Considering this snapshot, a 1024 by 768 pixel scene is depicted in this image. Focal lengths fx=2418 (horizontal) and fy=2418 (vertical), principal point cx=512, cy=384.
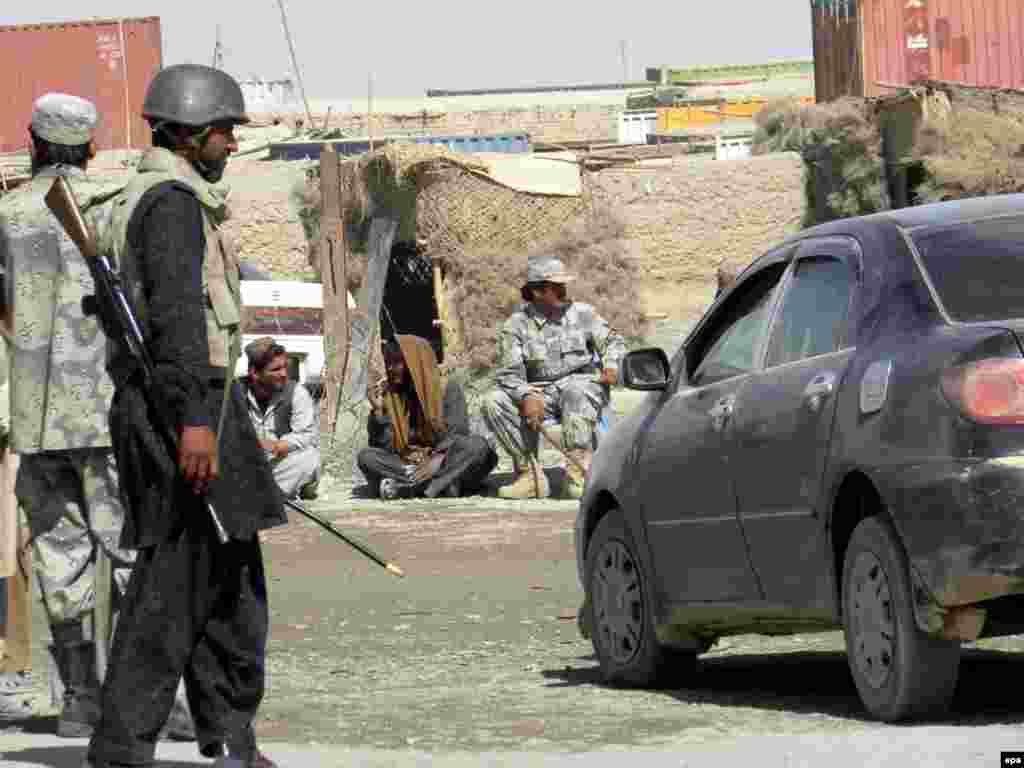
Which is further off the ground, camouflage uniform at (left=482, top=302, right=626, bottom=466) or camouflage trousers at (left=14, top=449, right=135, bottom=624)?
camouflage trousers at (left=14, top=449, right=135, bottom=624)

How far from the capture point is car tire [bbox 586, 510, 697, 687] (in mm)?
8117

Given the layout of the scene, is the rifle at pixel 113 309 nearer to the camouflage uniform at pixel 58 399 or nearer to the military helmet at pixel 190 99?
the military helmet at pixel 190 99

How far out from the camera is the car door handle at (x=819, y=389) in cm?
683

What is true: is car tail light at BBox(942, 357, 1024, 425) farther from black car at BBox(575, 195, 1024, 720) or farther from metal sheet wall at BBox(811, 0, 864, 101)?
metal sheet wall at BBox(811, 0, 864, 101)

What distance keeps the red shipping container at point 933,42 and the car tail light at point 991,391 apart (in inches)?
1161

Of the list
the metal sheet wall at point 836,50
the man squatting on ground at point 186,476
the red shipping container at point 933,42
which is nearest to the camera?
the man squatting on ground at point 186,476

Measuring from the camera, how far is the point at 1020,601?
6.50 meters

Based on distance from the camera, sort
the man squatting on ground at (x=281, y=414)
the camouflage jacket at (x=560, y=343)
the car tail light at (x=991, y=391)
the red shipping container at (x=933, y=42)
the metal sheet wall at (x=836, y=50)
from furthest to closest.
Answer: the metal sheet wall at (x=836, y=50), the red shipping container at (x=933, y=42), the camouflage jacket at (x=560, y=343), the man squatting on ground at (x=281, y=414), the car tail light at (x=991, y=391)

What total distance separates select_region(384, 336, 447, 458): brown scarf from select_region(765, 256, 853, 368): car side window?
8.94 meters

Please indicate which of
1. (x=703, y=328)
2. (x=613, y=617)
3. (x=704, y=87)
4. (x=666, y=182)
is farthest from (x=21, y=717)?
(x=704, y=87)

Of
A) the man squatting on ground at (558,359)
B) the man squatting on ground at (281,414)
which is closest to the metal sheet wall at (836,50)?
the man squatting on ground at (558,359)

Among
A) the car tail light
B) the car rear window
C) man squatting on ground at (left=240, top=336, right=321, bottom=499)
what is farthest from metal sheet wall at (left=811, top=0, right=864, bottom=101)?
the car tail light

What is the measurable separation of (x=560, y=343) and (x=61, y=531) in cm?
859

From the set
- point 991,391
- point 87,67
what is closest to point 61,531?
point 991,391
